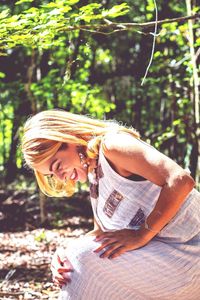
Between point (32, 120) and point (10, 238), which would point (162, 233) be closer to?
point (32, 120)

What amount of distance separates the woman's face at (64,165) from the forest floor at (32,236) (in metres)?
1.41

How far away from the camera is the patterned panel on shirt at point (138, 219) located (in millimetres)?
2682

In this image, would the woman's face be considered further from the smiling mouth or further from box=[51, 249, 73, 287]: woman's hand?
box=[51, 249, 73, 287]: woman's hand

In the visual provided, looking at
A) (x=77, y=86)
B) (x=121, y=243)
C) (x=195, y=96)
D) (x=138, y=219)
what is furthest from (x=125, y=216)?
(x=77, y=86)

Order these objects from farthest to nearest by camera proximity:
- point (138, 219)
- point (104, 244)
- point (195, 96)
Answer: point (195, 96) → point (138, 219) → point (104, 244)

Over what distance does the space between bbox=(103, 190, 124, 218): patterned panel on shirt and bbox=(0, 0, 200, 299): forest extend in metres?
1.41

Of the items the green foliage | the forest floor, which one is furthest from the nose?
the forest floor

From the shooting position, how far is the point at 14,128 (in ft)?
35.1

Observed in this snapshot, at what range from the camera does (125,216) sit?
8.91 ft

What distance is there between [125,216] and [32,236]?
4.22m

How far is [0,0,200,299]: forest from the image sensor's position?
394cm

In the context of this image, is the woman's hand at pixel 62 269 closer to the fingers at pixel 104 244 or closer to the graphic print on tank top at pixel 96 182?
the fingers at pixel 104 244

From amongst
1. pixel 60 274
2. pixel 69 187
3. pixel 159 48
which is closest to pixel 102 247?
pixel 60 274

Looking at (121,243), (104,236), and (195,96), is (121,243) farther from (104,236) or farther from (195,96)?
(195,96)
